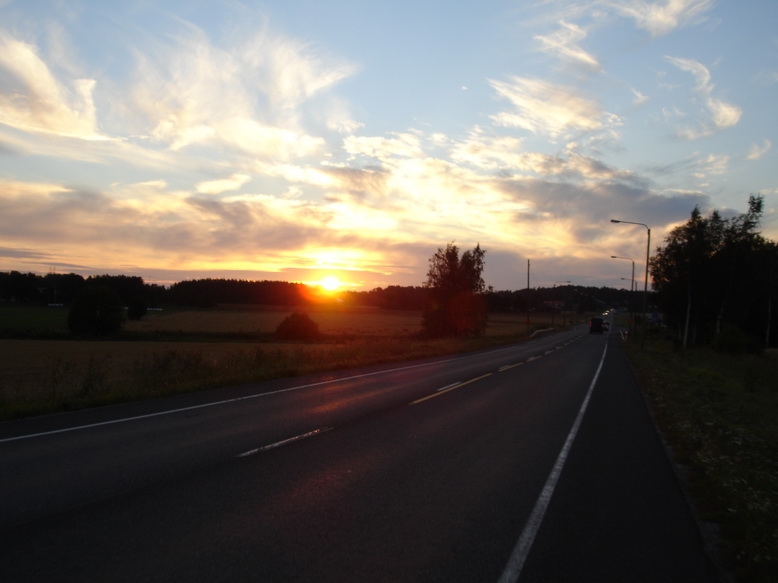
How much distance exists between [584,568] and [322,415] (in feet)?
26.5

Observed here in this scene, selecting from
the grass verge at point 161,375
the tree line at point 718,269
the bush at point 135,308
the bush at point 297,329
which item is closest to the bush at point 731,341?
the tree line at point 718,269

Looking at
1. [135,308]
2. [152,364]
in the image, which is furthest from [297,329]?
[152,364]

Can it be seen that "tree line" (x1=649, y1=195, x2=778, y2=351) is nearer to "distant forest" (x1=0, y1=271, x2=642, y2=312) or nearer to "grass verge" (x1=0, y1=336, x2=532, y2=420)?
"grass verge" (x1=0, y1=336, x2=532, y2=420)

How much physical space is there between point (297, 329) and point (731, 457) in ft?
216

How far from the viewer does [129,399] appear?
1451cm

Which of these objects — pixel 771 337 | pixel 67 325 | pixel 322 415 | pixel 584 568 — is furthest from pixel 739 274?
pixel 67 325

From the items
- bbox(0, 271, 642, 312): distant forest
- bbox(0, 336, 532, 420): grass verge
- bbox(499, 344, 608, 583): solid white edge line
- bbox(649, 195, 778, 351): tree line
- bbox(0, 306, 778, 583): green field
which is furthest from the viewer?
bbox(0, 271, 642, 312): distant forest

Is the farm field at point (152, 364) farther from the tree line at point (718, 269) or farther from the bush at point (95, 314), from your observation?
the tree line at point (718, 269)

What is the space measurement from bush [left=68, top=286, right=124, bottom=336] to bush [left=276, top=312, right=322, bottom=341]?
20.9 metres

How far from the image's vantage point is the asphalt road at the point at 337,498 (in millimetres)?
4914

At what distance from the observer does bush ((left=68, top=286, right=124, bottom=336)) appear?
7600 centimetres

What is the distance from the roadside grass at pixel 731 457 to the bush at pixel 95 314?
6803cm

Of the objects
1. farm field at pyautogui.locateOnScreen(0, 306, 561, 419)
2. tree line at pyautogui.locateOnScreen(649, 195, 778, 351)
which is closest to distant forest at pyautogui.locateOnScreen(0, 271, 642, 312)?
farm field at pyautogui.locateOnScreen(0, 306, 561, 419)

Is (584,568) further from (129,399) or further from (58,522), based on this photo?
(129,399)
